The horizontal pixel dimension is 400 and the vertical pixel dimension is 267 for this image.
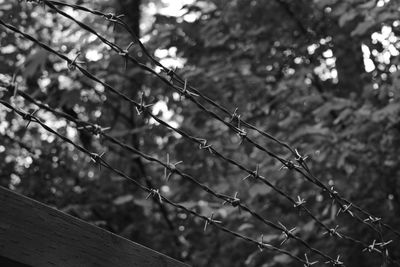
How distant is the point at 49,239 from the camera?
1.42 m

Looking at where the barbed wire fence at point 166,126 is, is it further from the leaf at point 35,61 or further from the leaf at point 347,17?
the leaf at point 347,17

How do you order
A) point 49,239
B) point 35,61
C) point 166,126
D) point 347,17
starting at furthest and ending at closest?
point 347,17
point 35,61
point 166,126
point 49,239

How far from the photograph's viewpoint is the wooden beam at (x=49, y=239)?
4.37 ft

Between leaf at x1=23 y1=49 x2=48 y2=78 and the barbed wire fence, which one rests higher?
leaf at x1=23 y1=49 x2=48 y2=78

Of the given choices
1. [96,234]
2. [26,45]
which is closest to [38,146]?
[26,45]

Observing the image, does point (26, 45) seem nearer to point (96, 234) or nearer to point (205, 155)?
point (205, 155)

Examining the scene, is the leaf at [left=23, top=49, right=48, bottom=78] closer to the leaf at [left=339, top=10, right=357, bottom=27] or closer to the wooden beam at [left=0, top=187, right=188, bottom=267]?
the leaf at [left=339, top=10, right=357, bottom=27]

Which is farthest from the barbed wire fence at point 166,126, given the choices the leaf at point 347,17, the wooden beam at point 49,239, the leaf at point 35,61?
the leaf at point 347,17

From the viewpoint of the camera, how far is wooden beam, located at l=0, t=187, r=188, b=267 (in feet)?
4.37

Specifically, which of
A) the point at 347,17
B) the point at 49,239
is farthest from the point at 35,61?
the point at 49,239

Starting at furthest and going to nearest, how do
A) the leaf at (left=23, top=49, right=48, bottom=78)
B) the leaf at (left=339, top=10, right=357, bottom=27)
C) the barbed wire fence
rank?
the leaf at (left=339, top=10, right=357, bottom=27)
the leaf at (left=23, top=49, right=48, bottom=78)
the barbed wire fence

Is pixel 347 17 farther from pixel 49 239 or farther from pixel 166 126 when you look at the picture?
pixel 49 239

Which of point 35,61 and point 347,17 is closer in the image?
point 35,61

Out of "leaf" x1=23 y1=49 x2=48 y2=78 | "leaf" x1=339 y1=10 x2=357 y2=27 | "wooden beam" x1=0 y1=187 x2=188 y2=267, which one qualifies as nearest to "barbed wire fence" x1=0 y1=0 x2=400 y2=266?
"wooden beam" x1=0 y1=187 x2=188 y2=267
